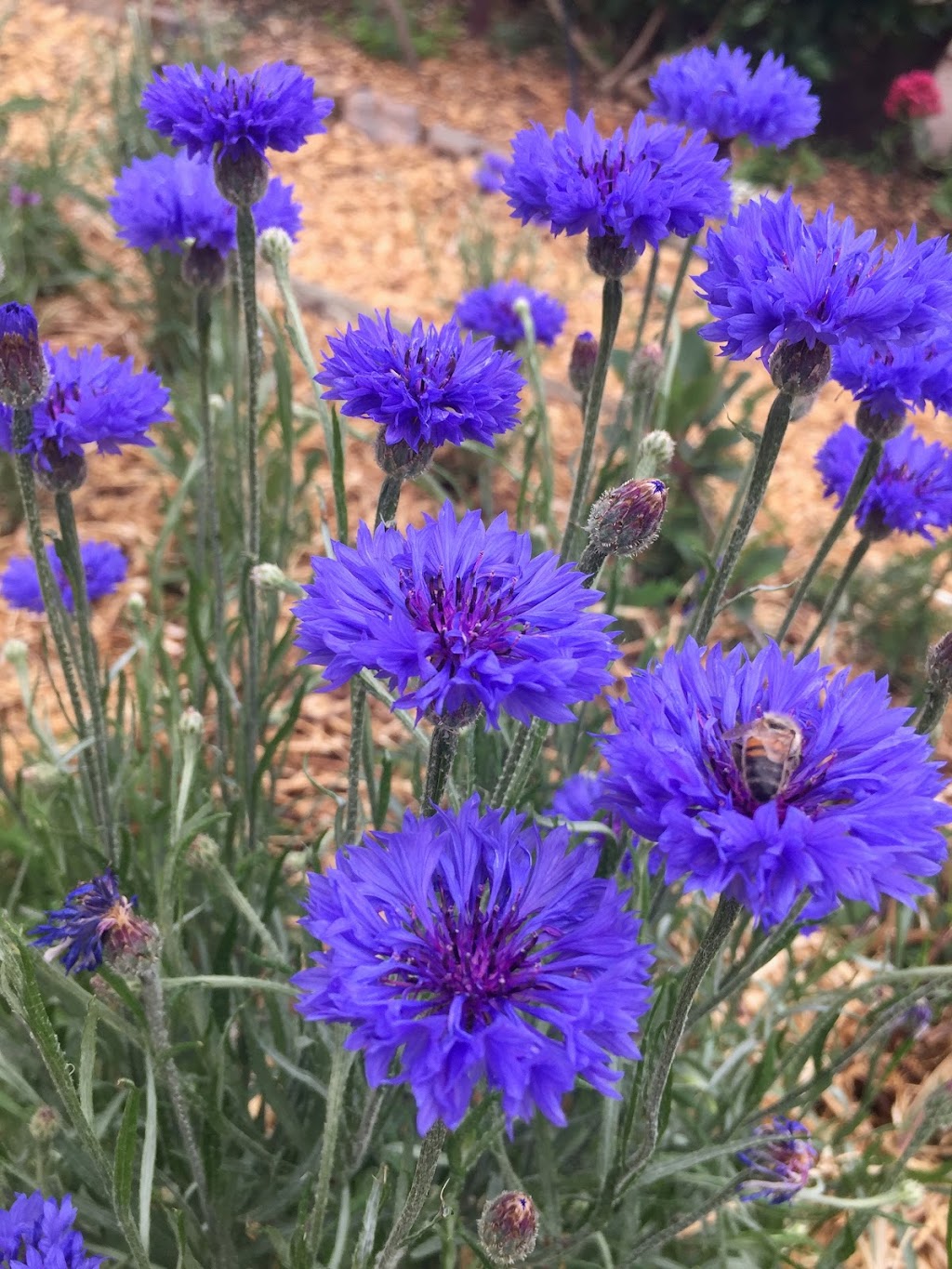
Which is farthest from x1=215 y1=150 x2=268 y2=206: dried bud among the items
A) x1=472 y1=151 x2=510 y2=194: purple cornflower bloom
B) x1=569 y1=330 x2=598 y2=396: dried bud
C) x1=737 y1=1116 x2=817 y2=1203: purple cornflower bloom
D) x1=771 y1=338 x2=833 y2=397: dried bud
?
x1=472 y1=151 x2=510 y2=194: purple cornflower bloom

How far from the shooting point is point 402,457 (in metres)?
0.94

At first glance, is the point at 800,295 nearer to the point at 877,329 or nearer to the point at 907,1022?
the point at 877,329

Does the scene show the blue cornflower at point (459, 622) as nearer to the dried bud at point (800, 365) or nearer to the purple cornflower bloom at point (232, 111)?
the dried bud at point (800, 365)

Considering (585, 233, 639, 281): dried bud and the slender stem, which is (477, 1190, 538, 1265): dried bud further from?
(585, 233, 639, 281): dried bud

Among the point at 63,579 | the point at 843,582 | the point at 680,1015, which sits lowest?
the point at 63,579

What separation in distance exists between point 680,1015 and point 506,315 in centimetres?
142

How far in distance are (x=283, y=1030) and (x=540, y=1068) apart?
64 centimetres

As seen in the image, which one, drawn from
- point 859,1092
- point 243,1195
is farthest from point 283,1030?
point 859,1092

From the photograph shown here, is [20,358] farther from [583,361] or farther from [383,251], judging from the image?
[383,251]

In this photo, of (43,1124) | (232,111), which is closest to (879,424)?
(232,111)

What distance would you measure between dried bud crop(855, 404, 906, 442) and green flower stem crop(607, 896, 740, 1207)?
613 millimetres

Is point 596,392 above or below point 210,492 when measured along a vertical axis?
above

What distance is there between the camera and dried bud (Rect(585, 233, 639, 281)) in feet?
3.48

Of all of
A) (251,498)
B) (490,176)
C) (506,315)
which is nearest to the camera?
(251,498)
